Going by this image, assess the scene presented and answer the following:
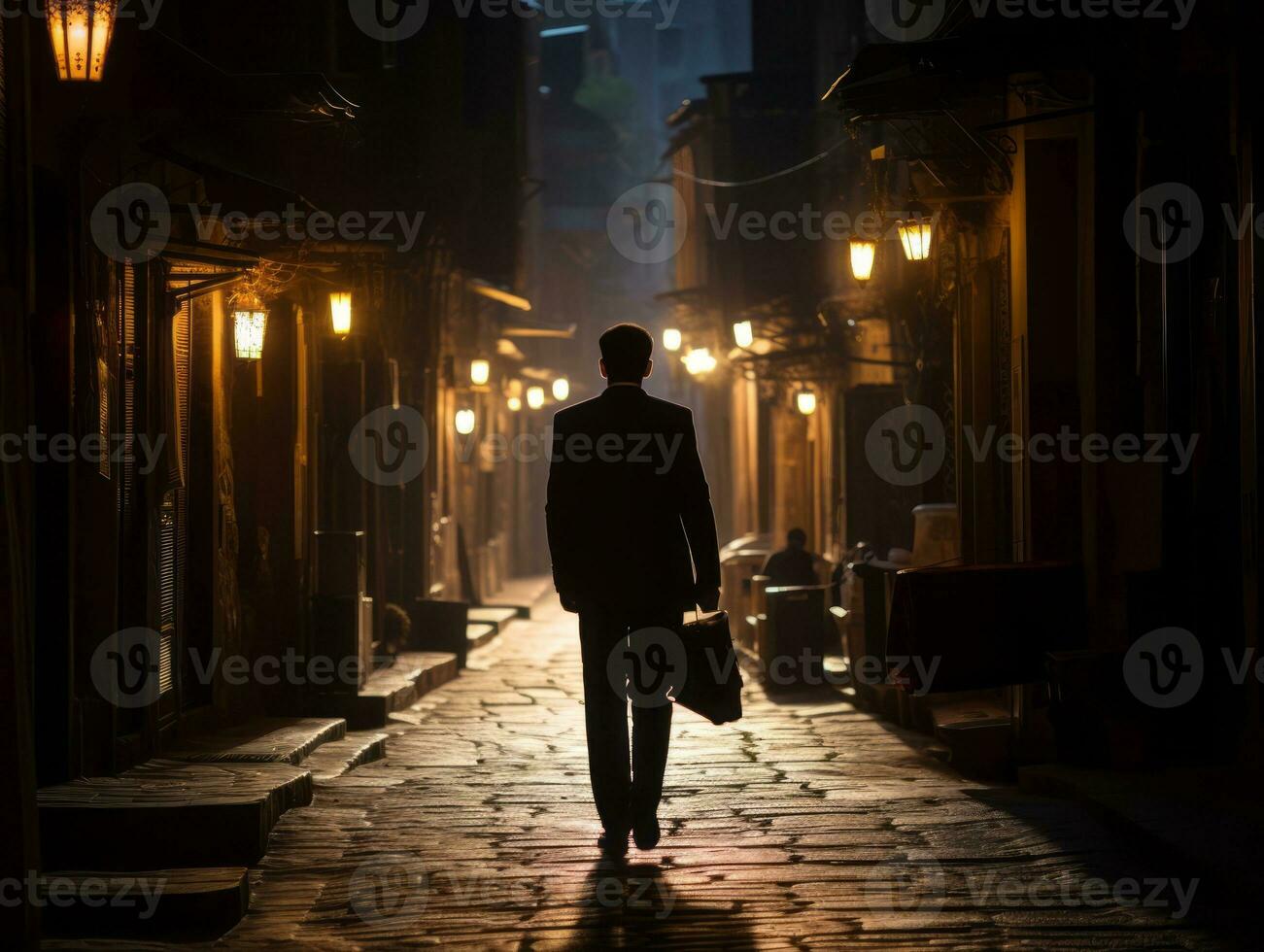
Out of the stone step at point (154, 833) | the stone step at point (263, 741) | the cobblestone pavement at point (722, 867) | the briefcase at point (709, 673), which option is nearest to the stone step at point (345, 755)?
the stone step at point (263, 741)

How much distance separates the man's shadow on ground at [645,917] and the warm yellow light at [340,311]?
9.27 metres

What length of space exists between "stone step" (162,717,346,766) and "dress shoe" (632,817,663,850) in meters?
3.40

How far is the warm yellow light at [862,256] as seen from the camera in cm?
1555

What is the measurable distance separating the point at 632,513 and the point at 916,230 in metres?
7.51

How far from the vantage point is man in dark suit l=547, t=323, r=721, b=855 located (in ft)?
23.4

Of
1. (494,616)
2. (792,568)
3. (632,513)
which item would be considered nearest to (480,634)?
(494,616)

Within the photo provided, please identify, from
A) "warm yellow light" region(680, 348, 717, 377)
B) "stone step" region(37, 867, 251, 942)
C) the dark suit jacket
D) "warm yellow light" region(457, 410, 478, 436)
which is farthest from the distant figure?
"stone step" region(37, 867, 251, 942)

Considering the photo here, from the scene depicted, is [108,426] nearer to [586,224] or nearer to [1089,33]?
[1089,33]

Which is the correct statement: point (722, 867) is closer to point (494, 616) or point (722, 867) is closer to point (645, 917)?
point (645, 917)

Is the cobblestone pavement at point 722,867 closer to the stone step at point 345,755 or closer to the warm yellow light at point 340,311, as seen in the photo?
the stone step at point 345,755

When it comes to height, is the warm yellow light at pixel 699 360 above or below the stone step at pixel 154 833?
above

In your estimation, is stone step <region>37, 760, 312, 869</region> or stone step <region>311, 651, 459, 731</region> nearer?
stone step <region>37, 760, 312, 869</region>

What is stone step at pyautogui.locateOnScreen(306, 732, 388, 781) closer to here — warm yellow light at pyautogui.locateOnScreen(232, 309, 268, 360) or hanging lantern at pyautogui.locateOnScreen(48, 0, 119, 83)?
warm yellow light at pyautogui.locateOnScreen(232, 309, 268, 360)

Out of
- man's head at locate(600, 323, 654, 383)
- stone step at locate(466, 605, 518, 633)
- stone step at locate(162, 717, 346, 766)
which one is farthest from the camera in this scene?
stone step at locate(466, 605, 518, 633)
